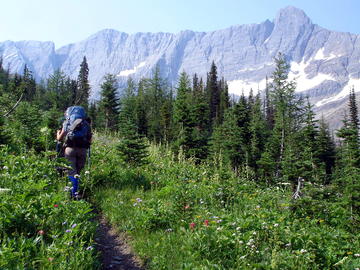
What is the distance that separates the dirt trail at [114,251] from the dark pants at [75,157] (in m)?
1.63

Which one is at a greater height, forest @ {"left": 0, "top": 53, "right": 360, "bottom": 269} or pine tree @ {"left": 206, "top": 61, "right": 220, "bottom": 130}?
pine tree @ {"left": 206, "top": 61, "right": 220, "bottom": 130}

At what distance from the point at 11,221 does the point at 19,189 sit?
853 millimetres

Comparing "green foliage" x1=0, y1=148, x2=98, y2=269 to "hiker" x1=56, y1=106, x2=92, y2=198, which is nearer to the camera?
"green foliage" x1=0, y1=148, x2=98, y2=269

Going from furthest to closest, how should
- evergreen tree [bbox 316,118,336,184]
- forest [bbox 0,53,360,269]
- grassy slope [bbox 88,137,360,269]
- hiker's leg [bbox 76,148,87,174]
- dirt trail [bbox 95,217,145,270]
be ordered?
evergreen tree [bbox 316,118,336,184] < hiker's leg [bbox 76,148,87,174] < dirt trail [bbox 95,217,145,270] < grassy slope [bbox 88,137,360,269] < forest [bbox 0,53,360,269]

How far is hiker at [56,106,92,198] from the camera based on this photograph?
6.27 meters

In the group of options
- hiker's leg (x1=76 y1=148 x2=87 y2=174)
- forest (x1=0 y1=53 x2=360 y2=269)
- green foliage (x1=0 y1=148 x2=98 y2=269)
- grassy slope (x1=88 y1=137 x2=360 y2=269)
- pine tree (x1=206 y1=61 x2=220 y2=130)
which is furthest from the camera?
pine tree (x1=206 y1=61 x2=220 y2=130)

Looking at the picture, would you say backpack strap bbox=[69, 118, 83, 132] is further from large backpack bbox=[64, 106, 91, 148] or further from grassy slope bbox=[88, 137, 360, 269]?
grassy slope bbox=[88, 137, 360, 269]

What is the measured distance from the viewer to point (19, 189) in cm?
449

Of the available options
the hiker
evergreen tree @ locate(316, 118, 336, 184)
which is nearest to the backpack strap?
the hiker

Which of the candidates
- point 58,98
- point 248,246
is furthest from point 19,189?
point 58,98

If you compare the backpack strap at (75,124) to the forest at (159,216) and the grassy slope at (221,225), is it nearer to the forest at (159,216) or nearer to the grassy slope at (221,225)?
the forest at (159,216)

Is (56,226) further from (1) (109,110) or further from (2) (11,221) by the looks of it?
(1) (109,110)

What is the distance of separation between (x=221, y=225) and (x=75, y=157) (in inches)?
143

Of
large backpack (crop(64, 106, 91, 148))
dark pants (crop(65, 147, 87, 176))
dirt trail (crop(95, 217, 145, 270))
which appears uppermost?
large backpack (crop(64, 106, 91, 148))
